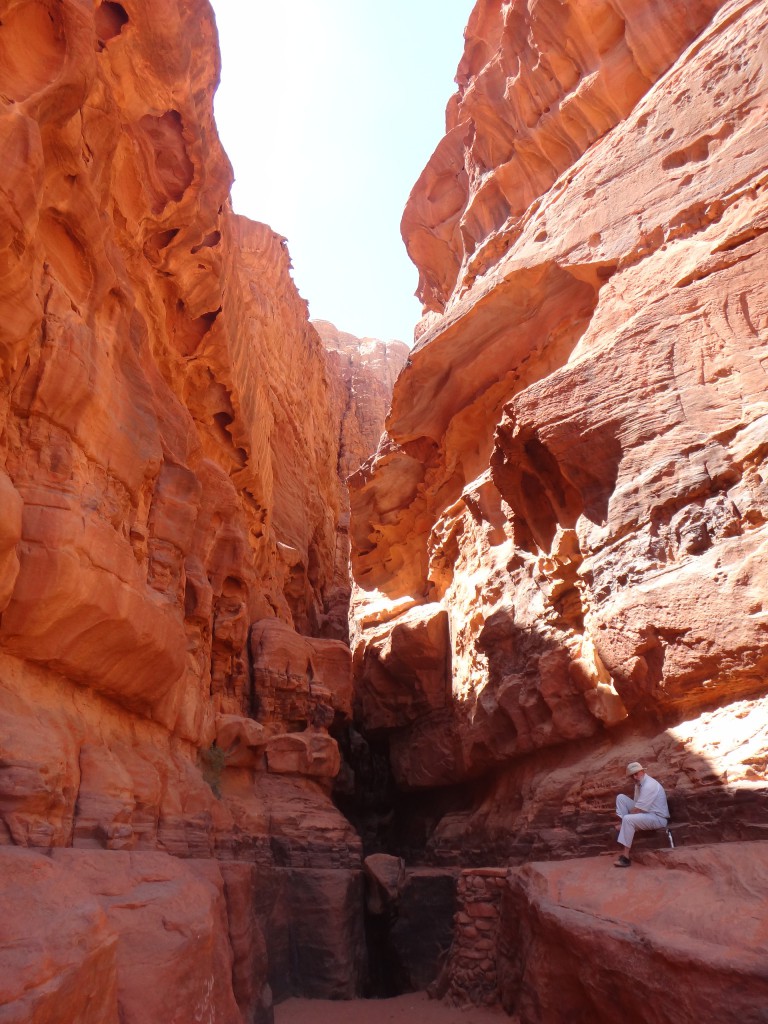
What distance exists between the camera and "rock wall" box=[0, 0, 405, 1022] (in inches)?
258

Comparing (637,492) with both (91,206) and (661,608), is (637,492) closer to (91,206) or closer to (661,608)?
(661,608)

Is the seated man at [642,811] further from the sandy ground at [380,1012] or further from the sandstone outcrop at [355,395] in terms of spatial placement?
the sandstone outcrop at [355,395]

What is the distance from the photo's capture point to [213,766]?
1235 centimetres

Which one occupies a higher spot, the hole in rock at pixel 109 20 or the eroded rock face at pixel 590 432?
the hole in rock at pixel 109 20

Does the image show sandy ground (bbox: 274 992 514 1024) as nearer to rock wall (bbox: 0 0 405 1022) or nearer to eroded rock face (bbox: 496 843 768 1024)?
rock wall (bbox: 0 0 405 1022)

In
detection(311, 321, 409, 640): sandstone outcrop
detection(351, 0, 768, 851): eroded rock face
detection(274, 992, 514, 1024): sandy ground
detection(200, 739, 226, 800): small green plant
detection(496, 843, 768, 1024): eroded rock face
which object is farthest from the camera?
detection(311, 321, 409, 640): sandstone outcrop

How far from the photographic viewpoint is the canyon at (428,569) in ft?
22.2

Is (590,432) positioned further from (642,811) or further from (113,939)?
(113,939)

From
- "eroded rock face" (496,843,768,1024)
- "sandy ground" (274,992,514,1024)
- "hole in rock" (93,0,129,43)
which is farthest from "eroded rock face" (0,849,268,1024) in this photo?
"hole in rock" (93,0,129,43)

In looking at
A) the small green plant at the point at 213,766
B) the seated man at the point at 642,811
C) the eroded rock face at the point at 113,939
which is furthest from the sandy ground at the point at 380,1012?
the eroded rock face at the point at 113,939

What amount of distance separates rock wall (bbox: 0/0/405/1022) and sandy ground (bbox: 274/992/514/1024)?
0.51 metres

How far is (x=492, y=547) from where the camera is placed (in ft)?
49.2

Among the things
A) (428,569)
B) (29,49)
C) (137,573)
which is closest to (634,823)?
(137,573)

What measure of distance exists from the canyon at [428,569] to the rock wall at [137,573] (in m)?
0.05
